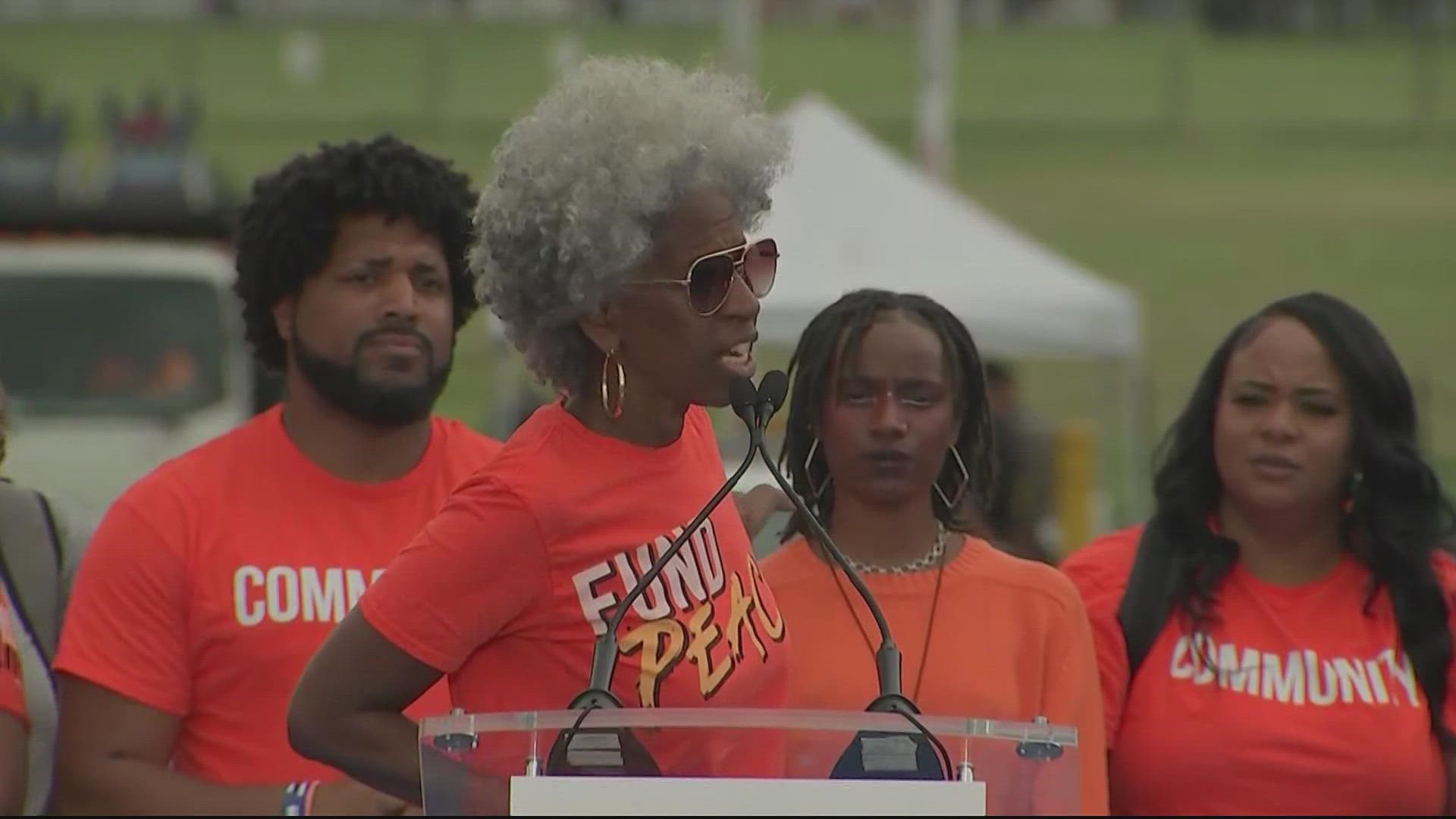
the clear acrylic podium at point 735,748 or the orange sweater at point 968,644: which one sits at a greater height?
the clear acrylic podium at point 735,748

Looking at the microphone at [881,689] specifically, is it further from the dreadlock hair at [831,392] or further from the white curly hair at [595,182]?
the dreadlock hair at [831,392]

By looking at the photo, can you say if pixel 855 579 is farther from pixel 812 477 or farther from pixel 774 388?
pixel 812 477

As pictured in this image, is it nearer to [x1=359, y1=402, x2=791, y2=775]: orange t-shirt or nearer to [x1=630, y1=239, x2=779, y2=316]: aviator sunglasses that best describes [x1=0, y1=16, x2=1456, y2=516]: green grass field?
[x1=359, y1=402, x2=791, y2=775]: orange t-shirt

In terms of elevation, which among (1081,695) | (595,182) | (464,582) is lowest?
(1081,695)

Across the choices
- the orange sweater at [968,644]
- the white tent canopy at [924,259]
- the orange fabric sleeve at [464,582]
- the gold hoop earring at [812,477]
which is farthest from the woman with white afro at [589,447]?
the white tent canopy at [924,259]

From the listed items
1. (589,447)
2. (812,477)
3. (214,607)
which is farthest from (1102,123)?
(589,447)

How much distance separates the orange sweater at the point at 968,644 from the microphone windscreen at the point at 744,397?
942 mm

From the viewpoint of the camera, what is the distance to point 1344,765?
3.83 meters

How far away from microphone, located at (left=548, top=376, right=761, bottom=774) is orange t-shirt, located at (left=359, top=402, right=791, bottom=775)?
0.14 feet

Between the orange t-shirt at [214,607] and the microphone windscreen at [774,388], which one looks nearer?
the microphone windscreen at [774,388]

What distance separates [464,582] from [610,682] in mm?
257

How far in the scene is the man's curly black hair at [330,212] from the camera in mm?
3967

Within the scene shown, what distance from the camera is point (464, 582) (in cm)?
265

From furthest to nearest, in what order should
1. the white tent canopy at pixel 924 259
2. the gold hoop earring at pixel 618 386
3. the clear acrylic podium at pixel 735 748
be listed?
the white tent canopy at pixel 924 259 < the gold hoop earring at pixel 618 386 < the clear acrylic podium at pixel 735 748
